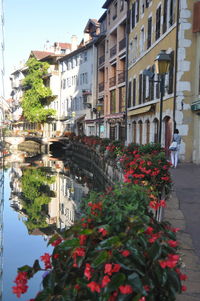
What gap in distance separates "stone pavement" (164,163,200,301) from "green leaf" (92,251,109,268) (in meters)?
1.37

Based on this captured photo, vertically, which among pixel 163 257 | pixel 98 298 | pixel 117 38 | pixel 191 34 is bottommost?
pixel 98 298

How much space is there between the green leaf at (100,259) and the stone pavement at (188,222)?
4.50 ft

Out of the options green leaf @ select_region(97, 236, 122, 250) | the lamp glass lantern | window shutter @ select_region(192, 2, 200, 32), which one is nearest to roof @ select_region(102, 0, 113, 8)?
window shutter @ select_region(192, 2, 200, 32)

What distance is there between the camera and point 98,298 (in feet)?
6.81

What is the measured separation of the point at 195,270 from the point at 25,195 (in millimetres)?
13555

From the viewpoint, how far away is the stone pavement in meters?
3.41

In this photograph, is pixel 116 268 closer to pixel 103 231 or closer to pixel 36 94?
pixel 103 231

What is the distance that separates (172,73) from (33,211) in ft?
28.4

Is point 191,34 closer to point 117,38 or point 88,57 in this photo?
point 117,38

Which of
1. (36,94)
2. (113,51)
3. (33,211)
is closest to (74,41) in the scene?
(36,94)

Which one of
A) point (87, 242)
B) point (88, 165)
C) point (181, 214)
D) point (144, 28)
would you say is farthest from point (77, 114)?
point (87, 242)

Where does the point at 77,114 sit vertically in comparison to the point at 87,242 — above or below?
above

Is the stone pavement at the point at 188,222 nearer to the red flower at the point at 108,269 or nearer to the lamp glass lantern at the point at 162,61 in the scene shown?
the red flower at the point at 108,269

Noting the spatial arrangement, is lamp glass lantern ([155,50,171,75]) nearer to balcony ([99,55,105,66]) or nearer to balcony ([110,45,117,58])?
balcony ([110,45,117,58])
